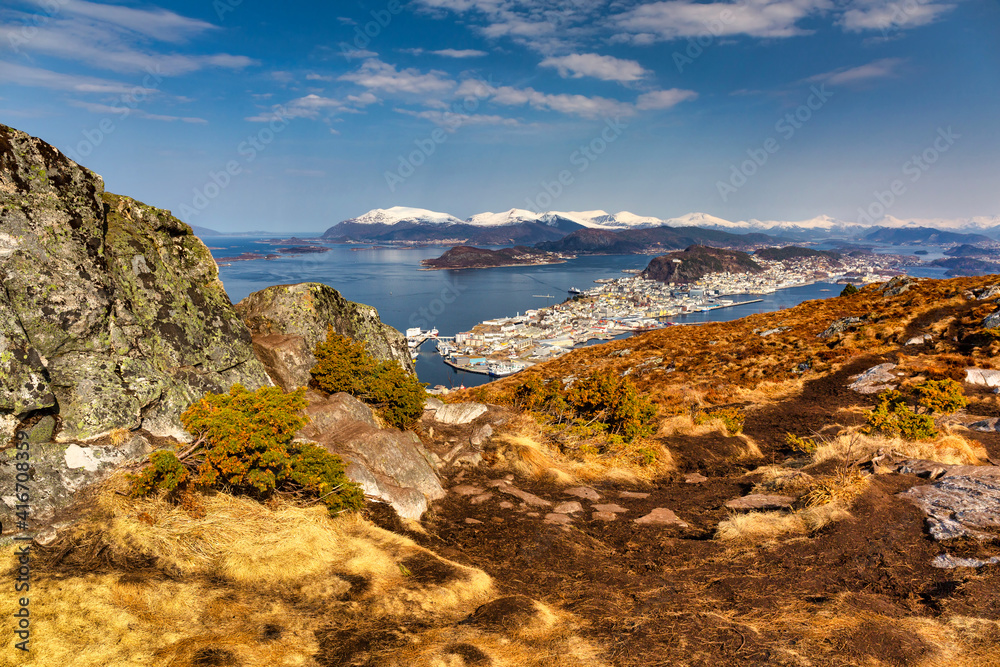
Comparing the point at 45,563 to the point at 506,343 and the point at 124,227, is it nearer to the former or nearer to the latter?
the point at 124,227

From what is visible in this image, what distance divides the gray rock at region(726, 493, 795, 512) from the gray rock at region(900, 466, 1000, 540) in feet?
5.86

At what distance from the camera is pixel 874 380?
51.3ft

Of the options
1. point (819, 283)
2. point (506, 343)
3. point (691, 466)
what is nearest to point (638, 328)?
point (506, 343)

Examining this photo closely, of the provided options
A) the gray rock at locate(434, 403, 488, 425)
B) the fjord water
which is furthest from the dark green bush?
the fjord water

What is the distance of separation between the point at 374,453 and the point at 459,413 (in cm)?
483

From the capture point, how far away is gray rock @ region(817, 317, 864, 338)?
22703 mm

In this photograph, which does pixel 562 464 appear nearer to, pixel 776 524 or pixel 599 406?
pixel 599 406

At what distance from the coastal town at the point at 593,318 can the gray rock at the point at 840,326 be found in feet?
177

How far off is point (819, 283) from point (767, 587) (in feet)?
693

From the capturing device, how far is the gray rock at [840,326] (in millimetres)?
22703

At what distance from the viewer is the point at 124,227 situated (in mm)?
8859

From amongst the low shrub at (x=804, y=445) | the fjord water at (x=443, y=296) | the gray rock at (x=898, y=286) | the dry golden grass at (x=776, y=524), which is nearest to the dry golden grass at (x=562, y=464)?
the low shrub at (x=804, y=445)

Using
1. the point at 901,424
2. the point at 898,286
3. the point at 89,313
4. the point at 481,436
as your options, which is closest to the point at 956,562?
the point at 901,424

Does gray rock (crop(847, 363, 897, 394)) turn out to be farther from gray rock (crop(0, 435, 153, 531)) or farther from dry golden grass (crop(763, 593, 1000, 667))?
gray rock (crop(0, 435, 153, 531))
